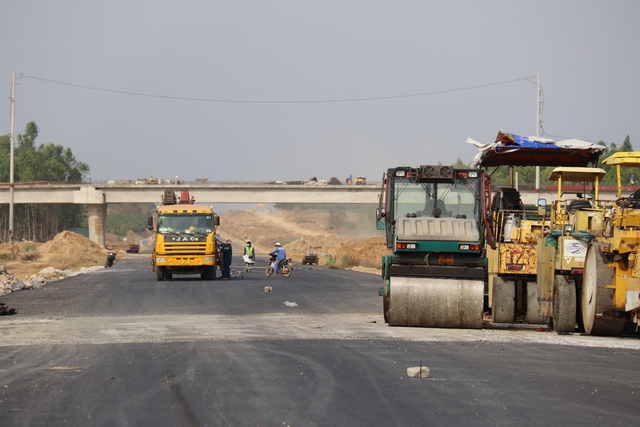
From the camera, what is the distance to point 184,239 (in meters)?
36.2

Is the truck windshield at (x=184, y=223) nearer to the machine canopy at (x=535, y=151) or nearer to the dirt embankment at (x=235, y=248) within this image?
the dirt embankment at (x=235, y=248)

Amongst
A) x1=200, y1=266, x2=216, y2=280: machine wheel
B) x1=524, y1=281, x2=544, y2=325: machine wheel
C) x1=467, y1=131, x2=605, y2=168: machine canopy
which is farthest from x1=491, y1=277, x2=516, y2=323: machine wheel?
x1=200, y1=266, x2=216, y2=280: machine wheel

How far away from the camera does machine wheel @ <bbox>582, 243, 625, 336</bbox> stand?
1389 cm

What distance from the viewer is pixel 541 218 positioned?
19.2 m

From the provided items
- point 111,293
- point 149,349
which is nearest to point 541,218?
point 149,349

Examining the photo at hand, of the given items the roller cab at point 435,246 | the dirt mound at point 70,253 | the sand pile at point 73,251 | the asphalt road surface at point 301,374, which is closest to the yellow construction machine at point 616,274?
the asphalt road surface at point 301,374

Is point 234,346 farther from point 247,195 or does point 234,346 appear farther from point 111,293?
point 247,195

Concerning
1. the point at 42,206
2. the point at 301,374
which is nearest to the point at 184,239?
the point at 301,374

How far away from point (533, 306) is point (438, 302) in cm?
239

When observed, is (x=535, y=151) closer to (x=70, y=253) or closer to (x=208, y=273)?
(x=208, y=273)

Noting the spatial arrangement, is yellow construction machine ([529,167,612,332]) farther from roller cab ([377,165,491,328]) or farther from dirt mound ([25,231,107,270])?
dirt mound ([25,231,107,270])

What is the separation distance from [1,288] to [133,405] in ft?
78.8

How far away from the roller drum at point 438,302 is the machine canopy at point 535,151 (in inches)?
177

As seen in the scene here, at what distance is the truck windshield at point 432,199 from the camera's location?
1752 cm
